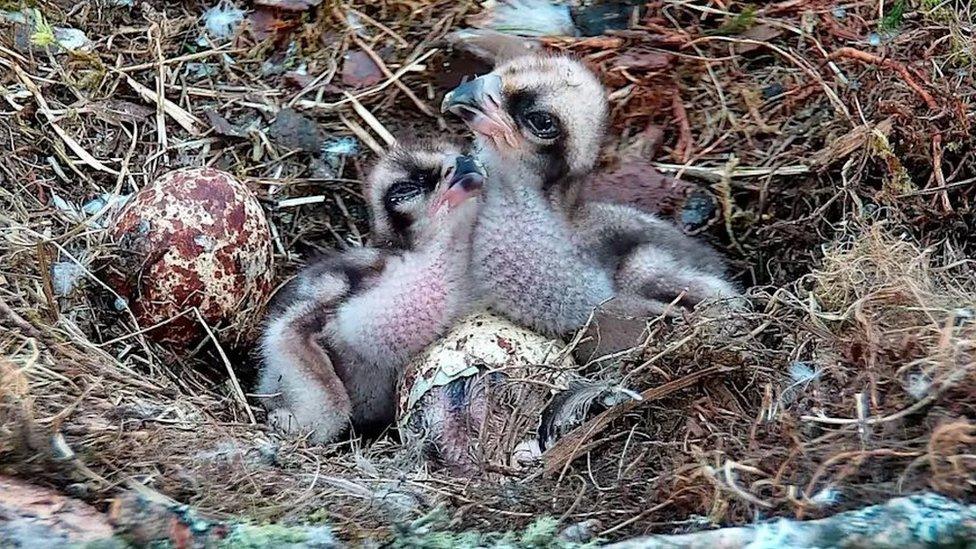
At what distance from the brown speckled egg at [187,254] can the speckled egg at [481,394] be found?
0.53 m

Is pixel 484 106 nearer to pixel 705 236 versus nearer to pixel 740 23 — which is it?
pixel 705 236

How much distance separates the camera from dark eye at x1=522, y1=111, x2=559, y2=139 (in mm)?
2805

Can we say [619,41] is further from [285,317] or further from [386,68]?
[285,317]

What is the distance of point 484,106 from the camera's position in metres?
2.79

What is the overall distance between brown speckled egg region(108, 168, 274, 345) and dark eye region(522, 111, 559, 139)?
0.76 m

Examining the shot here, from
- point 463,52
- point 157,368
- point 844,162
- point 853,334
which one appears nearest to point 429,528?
point 853,334

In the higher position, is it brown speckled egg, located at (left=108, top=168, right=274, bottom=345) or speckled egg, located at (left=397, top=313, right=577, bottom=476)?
brown speckled egg, located at (left=108, top=168, right=274, bottom=345)

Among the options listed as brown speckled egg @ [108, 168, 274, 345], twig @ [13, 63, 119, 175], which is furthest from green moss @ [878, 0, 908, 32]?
twig @ [13, 63, 119, 175]

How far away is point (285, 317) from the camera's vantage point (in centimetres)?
279

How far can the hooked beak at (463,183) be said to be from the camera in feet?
8.75

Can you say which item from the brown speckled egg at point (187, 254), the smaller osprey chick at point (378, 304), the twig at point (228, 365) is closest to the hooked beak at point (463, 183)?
the smaller osprey chick at point (378, 304)

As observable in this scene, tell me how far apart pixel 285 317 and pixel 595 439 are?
910 millimetres

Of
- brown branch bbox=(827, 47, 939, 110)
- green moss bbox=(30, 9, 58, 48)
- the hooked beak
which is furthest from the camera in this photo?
green moss bbox=(30, 9, 58, 48)

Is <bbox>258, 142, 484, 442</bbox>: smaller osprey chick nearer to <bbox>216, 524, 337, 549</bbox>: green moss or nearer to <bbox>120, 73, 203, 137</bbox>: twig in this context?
<bbox>120, 73, 203, 137</bbox>: twig
